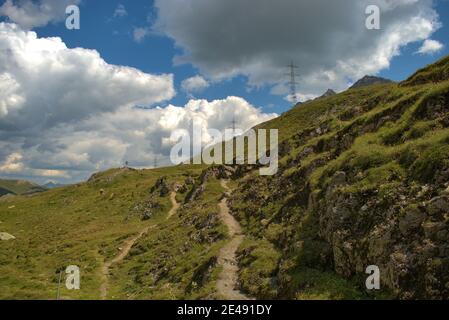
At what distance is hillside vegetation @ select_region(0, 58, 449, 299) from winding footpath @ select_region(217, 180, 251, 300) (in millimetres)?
680

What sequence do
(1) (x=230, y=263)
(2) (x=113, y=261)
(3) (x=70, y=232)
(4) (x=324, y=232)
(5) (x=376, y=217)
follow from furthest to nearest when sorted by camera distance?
(3) (x=70, y=232) → (2) (x=113, y=261) → (1) (x=230, y=263) → (4) (x=324, y=232) → (5) (x=376, y=217)


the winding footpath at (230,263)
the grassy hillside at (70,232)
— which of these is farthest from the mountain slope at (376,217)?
the grassy hillside at (70,232)

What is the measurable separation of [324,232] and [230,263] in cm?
999

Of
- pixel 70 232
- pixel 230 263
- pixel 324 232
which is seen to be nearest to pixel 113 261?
pixel 230 263

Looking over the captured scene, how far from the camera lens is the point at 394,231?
69.4 feet

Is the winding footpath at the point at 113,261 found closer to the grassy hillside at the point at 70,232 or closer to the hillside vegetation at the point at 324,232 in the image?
the hillside vegetation at the point at 324,232

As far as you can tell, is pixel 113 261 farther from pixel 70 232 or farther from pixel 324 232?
pixel 324 232

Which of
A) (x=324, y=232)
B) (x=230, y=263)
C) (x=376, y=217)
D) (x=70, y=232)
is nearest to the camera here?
(x=376, y=217)

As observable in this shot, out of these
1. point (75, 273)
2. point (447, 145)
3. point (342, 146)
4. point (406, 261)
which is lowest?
point (75, 273)

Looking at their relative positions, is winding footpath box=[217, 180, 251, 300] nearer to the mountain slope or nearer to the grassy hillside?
the mountain slope

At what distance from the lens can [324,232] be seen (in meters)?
27.8

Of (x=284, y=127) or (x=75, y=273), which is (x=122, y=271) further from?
(x=284, y=127)
